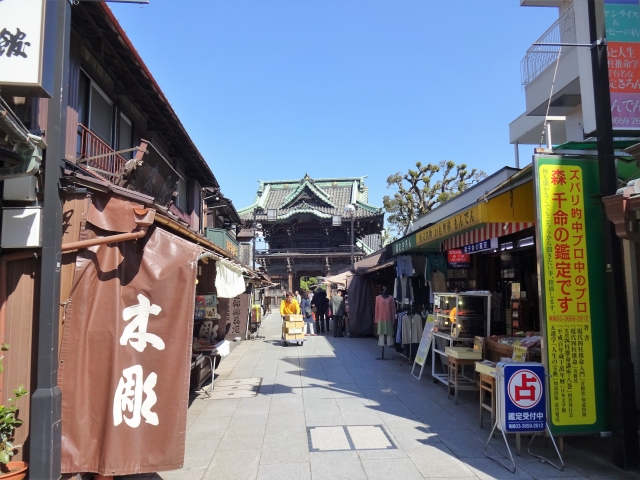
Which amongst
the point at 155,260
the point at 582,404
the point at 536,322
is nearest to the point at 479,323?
the point at 536,322

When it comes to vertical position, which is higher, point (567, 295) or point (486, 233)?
point (486, 233)

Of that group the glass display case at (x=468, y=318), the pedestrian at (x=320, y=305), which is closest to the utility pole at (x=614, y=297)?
the glass display case at (x=468, y=318)

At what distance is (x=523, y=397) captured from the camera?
5344mm

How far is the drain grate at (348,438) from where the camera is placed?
19.0 ft

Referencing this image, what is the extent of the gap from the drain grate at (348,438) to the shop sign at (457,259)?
547cm

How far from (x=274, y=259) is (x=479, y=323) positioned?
26141 mm

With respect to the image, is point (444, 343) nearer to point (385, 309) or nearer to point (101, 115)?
point (385, 309)

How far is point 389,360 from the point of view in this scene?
41.5ft

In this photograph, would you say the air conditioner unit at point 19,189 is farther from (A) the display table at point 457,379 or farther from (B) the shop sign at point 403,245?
(B) the shop sign at point 403,245

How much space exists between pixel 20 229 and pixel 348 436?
4679 millimetres

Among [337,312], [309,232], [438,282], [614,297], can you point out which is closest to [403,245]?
[438,282]

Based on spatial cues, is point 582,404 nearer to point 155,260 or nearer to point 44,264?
point 155,260

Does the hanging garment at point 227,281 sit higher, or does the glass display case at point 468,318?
the hanging garment at point 227,281

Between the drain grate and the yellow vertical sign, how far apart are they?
2.14 metres
